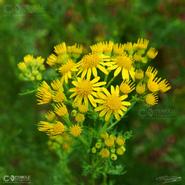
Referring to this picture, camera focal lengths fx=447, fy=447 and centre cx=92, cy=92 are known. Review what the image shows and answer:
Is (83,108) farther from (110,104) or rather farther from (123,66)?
(123,66)

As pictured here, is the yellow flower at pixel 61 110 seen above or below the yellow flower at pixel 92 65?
below

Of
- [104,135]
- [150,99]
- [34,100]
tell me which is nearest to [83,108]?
[104,135]

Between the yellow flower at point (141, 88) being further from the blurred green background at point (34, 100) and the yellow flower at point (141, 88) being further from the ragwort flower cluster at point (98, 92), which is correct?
the blurred green background at point (34, 100)

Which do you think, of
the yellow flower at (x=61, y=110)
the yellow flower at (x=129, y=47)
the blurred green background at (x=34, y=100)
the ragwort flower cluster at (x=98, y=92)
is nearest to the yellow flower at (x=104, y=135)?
the ragwort flower cluster at (x=98, y=92)

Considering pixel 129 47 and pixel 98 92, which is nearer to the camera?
pixel 98 92

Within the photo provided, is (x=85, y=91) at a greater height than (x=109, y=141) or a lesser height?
greater
